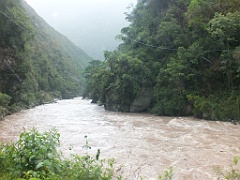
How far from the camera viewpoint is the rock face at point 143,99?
725 inches

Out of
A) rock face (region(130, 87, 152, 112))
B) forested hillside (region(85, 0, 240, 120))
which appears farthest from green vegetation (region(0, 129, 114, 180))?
rock face (region(130, 87, 152, 112))

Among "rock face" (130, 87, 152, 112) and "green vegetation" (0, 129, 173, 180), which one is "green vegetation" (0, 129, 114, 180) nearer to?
"green vegetation" (0, 129, 173, 180)

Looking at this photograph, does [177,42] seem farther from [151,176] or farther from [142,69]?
[151,176]

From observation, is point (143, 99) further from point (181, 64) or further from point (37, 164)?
point (37, 164)

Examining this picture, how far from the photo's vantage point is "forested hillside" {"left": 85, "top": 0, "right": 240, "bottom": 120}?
1293cm

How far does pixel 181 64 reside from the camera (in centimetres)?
1505

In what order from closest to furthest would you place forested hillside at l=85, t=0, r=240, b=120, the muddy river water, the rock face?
1. the muddy river water
2. forested hillside at l=85, t=0, r=240, b=120
3. the rock face

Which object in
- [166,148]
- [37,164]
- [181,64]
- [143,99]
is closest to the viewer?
[37,164]

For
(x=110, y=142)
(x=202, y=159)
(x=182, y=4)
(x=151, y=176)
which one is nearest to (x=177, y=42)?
(x=182, y=4)

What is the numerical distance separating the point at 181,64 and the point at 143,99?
188 inches

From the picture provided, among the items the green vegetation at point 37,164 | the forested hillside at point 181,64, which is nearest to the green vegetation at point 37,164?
the green vegetation at point 37,164

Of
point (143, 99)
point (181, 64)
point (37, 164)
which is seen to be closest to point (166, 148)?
point (37, 164)

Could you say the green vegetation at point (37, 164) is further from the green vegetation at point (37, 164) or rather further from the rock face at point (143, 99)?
the rock face at point (143, 99)

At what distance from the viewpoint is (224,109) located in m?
12.6
